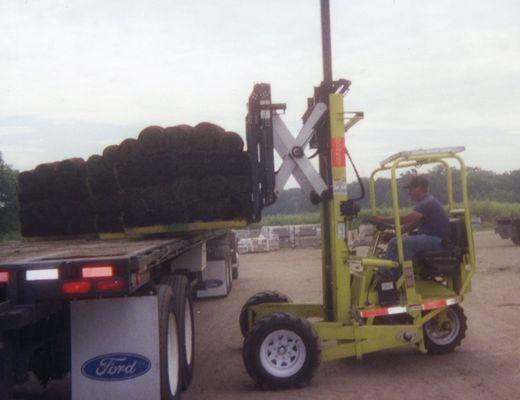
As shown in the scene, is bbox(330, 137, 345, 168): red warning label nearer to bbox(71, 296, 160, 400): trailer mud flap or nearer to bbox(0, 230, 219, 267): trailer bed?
bbox(0, 230, 219, 267): trailer bed

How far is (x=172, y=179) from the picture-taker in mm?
8891

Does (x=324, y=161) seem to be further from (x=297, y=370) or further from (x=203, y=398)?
(x=203, y=398)

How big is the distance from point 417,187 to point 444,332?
183 centimetres

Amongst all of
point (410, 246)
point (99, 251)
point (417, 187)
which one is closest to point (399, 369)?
point (410, 246)

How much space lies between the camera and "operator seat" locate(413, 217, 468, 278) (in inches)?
343

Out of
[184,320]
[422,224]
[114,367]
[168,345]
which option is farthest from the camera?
[422,224]

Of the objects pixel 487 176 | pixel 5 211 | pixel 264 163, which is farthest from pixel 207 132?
pixel 487 176

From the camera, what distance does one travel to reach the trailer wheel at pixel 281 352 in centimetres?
763

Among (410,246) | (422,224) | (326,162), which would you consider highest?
(326,162)

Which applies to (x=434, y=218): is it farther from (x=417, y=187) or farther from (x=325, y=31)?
(x=325, y=31)

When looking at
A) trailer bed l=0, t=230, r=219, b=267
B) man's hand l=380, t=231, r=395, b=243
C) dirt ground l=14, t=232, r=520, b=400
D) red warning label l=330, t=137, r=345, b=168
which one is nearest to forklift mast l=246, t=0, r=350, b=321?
red warning label l=330, t=137, r=345, b=168

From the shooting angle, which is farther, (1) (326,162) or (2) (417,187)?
(2) (417,187)

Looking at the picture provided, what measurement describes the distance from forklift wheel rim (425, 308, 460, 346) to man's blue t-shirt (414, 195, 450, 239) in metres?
1.06

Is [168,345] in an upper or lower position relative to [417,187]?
lower
